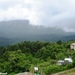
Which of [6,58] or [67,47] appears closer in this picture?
[6,58]


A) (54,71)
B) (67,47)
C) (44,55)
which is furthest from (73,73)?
(67,47)

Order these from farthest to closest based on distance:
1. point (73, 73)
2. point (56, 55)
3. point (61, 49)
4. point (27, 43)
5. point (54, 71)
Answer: point (27, 43)
point (61, 49)
point (56, 55)
point (54, 71)
point (73, 73)

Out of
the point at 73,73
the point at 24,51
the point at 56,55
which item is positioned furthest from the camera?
the point at 24,51

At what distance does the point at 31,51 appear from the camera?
200 feet

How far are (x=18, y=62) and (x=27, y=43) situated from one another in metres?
17.1

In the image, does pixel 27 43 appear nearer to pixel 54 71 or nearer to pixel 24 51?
pixel 24 51

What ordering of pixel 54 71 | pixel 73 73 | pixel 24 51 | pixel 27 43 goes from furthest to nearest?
pixel 27 43
pixel 24 51
pixel 54 71
pixel 73 73

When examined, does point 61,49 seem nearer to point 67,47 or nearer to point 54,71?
point 67,47

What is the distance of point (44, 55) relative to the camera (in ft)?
172

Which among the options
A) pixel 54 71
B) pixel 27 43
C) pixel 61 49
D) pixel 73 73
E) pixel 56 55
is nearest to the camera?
pixel 73 73

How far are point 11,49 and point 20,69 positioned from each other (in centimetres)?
1538

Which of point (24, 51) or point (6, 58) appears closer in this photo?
point (6, 58)

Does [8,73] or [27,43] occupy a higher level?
[27,43]

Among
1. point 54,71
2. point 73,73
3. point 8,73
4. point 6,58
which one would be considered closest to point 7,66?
point 8,73
